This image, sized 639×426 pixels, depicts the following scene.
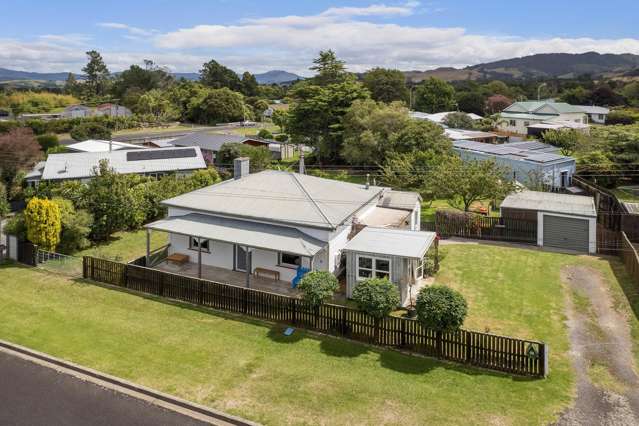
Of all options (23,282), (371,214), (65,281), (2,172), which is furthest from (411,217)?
(2,172)

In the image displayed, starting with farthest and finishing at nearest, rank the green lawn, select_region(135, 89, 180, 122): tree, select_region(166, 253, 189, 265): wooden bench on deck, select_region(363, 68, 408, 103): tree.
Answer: select_region(135, 89, 180, 122): tree → select_region(363, 68, 408, 103): tree → select_region(166, 253, 189, 265): wooden bench on deck → the green lawn

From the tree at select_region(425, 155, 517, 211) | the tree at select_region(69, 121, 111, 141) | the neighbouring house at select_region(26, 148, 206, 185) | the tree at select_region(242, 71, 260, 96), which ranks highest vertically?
the tree at select_region(242, 71, 260, 96)

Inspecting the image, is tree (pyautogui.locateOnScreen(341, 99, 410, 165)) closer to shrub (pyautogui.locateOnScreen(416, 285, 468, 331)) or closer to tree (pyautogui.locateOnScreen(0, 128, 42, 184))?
tree (pyautogui.locateOnScreen(0, 128, 42, 184))

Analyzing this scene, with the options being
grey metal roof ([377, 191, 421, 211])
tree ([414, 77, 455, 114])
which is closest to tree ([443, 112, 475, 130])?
tree ([414, 77, 455, 114])

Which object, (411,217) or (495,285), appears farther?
(411,217)

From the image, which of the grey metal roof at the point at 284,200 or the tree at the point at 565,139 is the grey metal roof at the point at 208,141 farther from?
the tree at the point at 565,139

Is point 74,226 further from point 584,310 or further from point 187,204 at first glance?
point 584,310

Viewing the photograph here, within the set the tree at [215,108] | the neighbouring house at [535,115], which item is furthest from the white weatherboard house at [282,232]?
the tree at [215,108]
